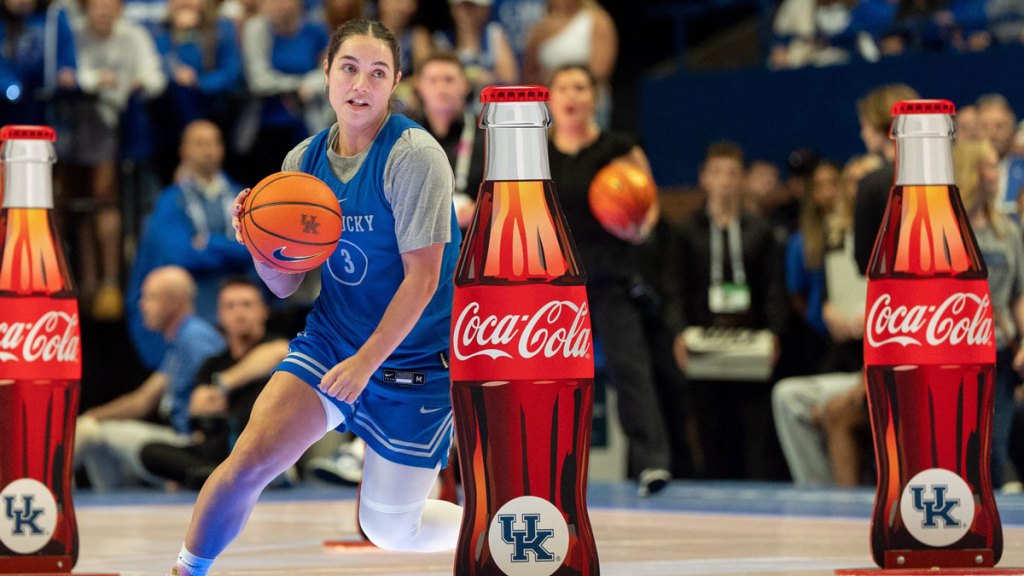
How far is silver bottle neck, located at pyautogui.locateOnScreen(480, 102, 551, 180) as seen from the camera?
4219 mm

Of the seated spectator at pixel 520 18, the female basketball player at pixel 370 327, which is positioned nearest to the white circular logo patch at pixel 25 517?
the female basketball player at pixel 370 327

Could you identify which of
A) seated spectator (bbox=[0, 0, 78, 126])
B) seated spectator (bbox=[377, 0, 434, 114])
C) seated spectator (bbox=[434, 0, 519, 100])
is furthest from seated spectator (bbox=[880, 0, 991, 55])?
seated spectator (bbox=[0, 0, 78, 126])

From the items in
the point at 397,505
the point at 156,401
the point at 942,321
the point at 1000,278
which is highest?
the point at 942,321

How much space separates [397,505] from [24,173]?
1.72 metres

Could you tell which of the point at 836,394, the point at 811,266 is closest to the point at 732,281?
the point at 811,266

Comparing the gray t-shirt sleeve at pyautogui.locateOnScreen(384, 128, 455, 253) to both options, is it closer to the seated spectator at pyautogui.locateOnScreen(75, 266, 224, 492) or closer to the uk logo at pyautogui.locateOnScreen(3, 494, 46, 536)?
the uk logo at pyautogui.locateOnScreen(3, 494, 46, 536)

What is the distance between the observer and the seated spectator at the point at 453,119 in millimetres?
8156

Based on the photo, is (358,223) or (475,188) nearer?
(358,223)

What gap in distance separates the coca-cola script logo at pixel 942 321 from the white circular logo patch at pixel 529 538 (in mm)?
1294

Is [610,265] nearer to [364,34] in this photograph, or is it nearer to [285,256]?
[364,34]

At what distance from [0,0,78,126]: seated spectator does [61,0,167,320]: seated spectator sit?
0.19m

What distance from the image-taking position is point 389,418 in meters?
4.84

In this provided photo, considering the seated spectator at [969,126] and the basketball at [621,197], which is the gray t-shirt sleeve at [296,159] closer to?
the basketball at [621,197]

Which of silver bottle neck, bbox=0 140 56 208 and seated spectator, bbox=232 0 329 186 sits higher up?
seated spectator, bbox=232 0 329 186
